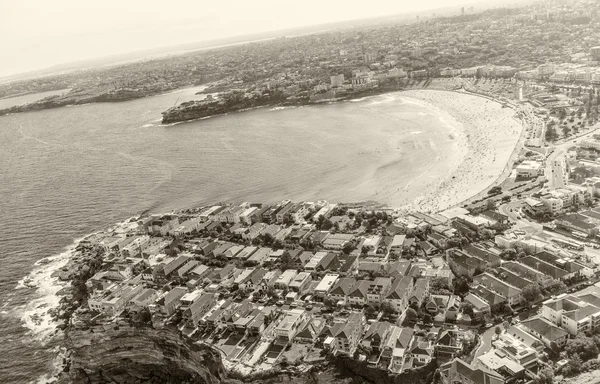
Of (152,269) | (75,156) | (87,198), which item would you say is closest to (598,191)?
(152,269)

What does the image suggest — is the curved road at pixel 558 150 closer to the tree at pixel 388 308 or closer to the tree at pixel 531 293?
the tree at pixel 531 293

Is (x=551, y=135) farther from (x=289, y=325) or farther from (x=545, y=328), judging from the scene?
(x=289, y=325)

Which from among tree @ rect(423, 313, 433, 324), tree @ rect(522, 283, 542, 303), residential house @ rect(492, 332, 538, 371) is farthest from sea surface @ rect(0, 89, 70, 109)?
residential house @ rect(492, 332, 538, 371)

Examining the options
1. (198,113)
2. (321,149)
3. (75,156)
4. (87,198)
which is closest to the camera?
(87,198)

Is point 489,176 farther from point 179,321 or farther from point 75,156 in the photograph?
point 75,156

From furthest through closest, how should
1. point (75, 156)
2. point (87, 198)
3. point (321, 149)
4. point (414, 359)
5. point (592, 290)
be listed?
1. point (75, 156)
2. point (321, 149)
3. point (87, 198)
4. point (592, 290)
5. point (414, 359)

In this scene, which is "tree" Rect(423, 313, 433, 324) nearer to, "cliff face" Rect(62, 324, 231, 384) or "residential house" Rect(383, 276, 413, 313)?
"residential house" Rect(383, 276, 413, 313)

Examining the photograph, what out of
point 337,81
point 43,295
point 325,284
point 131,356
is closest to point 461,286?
point 325,284

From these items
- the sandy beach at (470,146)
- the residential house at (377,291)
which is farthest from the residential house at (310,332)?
the sandy beach at (470,146)
